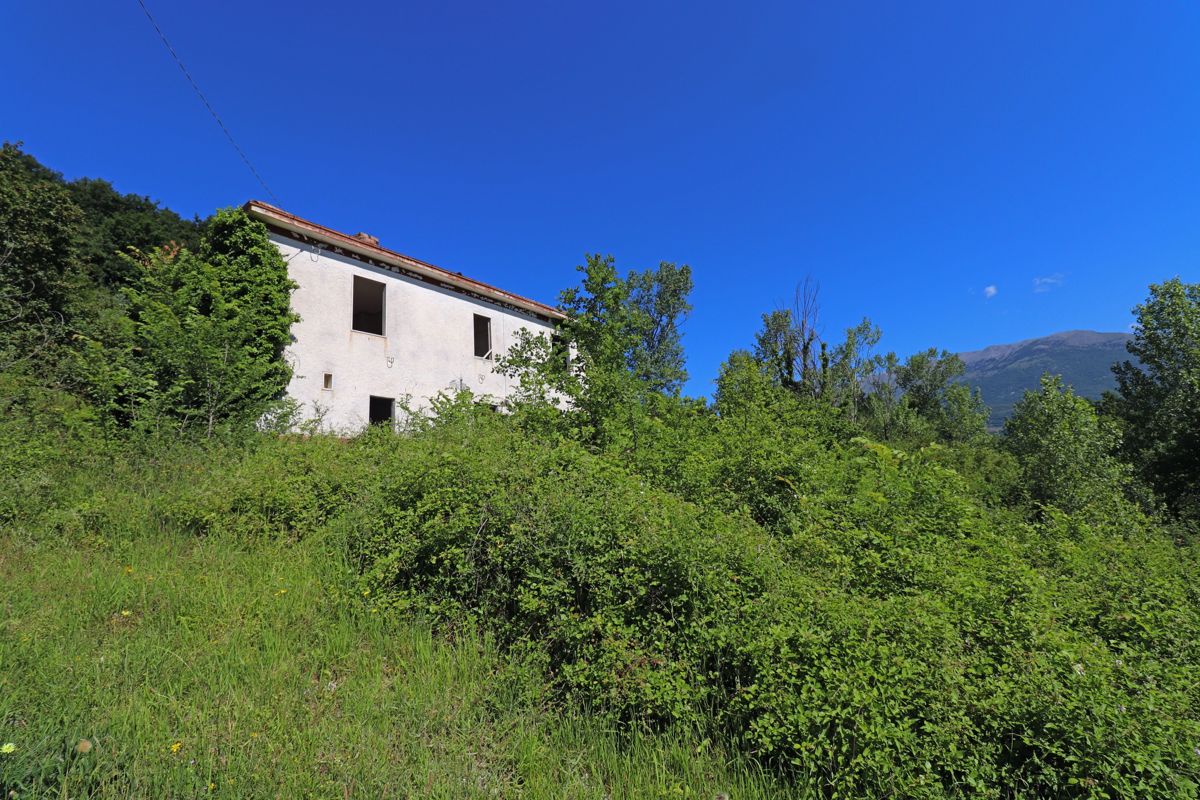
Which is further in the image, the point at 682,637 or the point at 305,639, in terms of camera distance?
the point at 305,639

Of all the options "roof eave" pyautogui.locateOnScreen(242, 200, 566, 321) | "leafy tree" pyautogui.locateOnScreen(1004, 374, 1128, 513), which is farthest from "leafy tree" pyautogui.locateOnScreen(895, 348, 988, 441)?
"roof eave" pyautogui.locateOnScreen(242, 200, 566, 321)

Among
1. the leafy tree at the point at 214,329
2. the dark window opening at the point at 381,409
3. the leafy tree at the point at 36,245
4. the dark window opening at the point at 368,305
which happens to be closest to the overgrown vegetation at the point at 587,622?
the leafy tree at the point at 214,329

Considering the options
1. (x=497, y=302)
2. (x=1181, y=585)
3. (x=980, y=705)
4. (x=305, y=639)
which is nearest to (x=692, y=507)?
(x=980, y=705)

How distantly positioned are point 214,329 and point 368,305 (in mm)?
5552

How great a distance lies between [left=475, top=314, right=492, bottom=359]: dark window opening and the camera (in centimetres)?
1434

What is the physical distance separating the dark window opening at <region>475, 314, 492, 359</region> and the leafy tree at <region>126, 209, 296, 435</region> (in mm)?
5348

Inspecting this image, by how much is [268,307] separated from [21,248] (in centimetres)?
831

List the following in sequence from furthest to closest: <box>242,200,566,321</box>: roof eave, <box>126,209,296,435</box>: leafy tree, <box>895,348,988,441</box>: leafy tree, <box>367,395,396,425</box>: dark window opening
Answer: <box>895,348,988,441</box>: leafy tree < <box>367,395,396,425</box>: dark window opening < <box>242,200,566,321</box>: roof eave < <box>126,209,296,435</box>: leafy tree

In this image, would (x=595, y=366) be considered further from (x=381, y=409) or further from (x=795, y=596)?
(x=381, y=409)

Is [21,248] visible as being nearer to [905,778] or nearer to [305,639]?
[305,639]

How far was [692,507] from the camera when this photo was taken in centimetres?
367

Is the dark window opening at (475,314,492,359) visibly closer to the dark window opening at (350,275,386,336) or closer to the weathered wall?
the weathered wall

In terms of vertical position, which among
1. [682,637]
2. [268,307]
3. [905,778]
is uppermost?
[268,307]

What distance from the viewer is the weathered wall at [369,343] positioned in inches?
411
